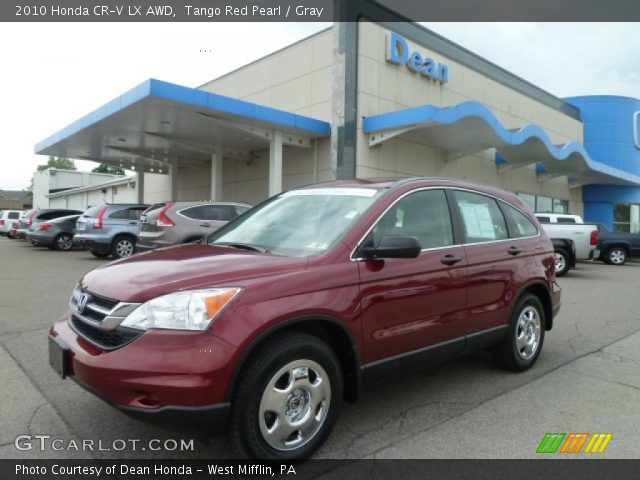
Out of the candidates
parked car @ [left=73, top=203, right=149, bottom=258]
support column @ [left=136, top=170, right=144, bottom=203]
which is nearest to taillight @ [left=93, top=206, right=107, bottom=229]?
parked car @ [left=73, top=203, right=149, bottom=258]

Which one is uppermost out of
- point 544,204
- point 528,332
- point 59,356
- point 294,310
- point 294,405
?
point 544,204

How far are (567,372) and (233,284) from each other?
142 inches

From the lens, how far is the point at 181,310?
2621 millimetres

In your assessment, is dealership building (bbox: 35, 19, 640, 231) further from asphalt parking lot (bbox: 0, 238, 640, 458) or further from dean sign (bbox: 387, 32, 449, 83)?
asphalt parking lot (bbox: 0, 238, 640, 458)

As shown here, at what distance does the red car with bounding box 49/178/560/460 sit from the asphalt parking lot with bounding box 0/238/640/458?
1.13ft

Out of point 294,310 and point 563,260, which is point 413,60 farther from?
point 294,310

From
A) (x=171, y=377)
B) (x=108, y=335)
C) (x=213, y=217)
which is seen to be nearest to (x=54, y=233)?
(x=213, y=217)

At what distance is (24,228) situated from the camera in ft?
67.5

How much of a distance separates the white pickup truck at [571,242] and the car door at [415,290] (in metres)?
10.3

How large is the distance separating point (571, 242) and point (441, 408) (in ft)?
35.4

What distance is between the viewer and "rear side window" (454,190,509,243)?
4230 mm

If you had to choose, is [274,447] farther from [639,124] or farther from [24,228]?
[639,124]

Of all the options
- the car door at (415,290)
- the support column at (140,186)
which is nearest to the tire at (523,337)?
the car door at (415,290)

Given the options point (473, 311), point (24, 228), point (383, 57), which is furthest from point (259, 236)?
point (24, 228)
